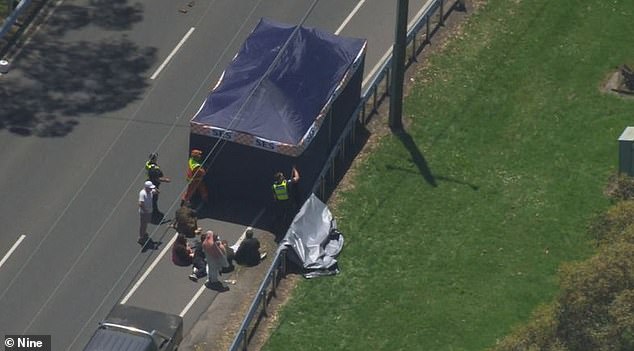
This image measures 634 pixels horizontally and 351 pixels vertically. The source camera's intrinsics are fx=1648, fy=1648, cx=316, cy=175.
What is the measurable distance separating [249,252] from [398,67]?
643 cm

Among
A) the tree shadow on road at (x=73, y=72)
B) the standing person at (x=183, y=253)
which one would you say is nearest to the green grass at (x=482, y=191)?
the standing person at (x=183, y=253)

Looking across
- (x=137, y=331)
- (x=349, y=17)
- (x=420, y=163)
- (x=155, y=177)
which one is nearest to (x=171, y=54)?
(x=349, y=17)

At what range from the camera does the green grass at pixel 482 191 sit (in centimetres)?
3459

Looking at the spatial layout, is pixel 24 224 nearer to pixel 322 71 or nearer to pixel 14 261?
pixel 14 261

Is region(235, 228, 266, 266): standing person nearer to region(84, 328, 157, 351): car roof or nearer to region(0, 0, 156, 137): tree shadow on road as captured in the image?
region(84, 328, 157, 351): car roof

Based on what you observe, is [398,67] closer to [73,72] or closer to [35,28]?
[73,72]

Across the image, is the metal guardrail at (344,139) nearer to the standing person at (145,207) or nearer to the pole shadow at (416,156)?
the pole shadow at (416,156)

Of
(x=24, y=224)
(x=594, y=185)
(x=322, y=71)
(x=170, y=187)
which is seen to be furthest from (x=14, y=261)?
(x=594, y=185)

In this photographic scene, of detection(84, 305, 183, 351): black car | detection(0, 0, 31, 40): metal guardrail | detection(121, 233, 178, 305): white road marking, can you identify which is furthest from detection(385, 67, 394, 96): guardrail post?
detection(84, 305, 183, 351): black car

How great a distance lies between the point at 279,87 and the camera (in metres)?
38.3

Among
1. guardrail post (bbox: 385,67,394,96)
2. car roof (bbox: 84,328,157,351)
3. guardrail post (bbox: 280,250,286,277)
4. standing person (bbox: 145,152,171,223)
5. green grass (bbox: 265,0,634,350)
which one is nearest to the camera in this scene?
car roof (bbox: 84,328,157,351)

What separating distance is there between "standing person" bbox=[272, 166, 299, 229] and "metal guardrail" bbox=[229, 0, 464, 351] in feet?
2.53

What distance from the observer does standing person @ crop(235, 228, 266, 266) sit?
35.9 m

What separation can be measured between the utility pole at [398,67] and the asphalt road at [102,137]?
2240 millimetres
